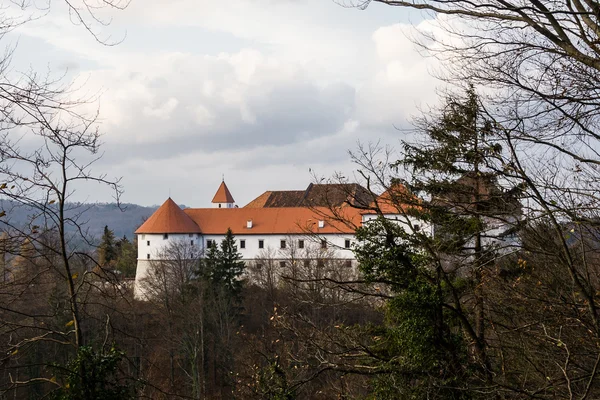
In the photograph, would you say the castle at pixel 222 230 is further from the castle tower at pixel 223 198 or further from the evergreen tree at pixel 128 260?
the castle tower at pixel 223 198

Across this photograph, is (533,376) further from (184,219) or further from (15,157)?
(184,219)

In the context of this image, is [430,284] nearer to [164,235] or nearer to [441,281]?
[441,281]

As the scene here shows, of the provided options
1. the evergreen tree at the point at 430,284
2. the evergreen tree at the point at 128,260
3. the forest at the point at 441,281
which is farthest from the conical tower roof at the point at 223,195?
the evergreen tree at the point at 430,284

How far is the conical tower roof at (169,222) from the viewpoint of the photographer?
5722cm

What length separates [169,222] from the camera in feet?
189

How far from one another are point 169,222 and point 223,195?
53.9 feet

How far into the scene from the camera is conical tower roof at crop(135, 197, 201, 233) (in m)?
57.2

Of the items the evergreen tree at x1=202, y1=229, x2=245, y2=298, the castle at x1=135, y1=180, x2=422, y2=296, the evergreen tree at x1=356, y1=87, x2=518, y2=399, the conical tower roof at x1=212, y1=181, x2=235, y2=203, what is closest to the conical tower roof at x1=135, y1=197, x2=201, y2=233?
the castle at x1=135, y1=180, x2=422, y2=296

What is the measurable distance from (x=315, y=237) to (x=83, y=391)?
5.50 m

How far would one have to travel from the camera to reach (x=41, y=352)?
30.6 metres

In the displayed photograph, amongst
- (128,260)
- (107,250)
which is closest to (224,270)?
(128,260)

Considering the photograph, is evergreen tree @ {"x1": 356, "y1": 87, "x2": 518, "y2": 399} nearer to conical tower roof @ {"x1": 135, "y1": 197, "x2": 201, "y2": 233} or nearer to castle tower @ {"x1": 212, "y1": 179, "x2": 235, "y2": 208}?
conical tower roof @ {"x1": 135, "y1": 197, "x2": 201, "y2": 233}

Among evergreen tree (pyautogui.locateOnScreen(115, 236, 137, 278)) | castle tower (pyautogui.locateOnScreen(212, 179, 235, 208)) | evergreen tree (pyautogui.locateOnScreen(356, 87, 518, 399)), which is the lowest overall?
evergreen tree (pyautogui.locateOnScreen(356, 87, 518, 399))

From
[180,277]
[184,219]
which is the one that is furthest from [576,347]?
[184,219]
